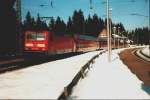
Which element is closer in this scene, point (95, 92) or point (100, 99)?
point (100, 99)

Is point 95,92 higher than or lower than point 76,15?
lower

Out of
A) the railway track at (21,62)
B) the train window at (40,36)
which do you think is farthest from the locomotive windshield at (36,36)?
the railway track at (21,62)

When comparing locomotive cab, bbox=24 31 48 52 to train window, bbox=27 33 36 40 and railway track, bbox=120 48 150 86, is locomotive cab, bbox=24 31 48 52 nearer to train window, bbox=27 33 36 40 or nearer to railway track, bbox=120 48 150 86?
train window, bbox=27 33 36 40

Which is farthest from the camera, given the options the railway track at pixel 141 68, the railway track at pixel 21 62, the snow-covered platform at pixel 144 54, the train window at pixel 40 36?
the snow-covered platform at pixel 144 54

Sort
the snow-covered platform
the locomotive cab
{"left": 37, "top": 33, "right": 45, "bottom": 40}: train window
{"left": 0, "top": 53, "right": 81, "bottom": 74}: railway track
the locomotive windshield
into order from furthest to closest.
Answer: the snow-covered platform, the locomotive windshield, {"left": 37, "top": 33, "right": 45, "bottom": 40}: train window, the locomotive cab, {"left": 0, "top": 53, "right": 81, "bottom": 74}: railway track

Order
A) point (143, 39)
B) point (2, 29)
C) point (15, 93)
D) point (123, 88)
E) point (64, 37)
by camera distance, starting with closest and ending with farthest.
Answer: point (15, 93) < point (123, 88) < point (2, 29) < point (64, 37) < point (143, 39)

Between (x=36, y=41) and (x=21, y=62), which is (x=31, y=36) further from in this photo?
(x=21, y=62)

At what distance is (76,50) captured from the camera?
5472 centimetres

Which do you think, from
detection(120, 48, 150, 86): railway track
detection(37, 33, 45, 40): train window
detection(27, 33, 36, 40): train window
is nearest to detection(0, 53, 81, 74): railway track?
detection(37, 33, 45, 40): train window

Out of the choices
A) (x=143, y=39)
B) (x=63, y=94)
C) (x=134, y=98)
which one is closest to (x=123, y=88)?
(x=134, y=98)

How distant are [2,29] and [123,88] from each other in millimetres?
22553

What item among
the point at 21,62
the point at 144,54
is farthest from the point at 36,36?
the point at 144,54

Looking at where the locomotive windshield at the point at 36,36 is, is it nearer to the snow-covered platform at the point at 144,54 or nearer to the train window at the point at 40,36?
the train window at the point at 40,36

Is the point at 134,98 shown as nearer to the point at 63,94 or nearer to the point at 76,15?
the point at 63,94
